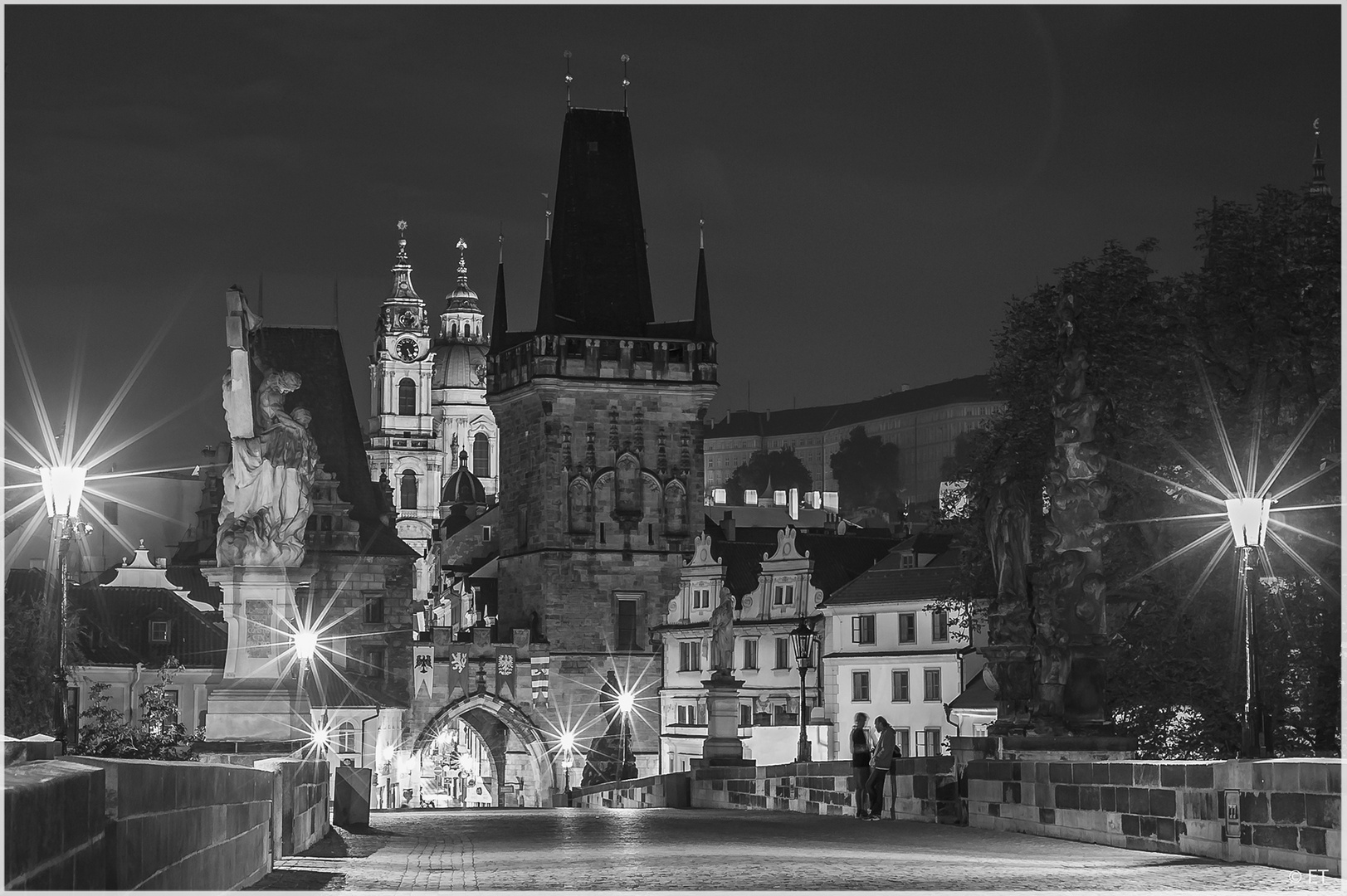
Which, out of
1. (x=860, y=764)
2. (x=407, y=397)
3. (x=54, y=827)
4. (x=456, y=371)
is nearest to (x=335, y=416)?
(x=860, y=764)

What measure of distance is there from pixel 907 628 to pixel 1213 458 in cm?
3673

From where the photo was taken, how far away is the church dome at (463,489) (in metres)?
160

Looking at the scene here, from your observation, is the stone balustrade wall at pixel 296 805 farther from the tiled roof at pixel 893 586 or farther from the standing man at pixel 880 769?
the tiled roof at pixel 893 586

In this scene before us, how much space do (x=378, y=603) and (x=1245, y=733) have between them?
67539 millimetres

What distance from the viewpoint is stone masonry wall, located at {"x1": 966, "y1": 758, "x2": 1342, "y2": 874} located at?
46.0 feet

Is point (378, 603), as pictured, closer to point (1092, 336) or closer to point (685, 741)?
point (685, 741)

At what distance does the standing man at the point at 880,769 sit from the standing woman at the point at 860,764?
0.07 metres

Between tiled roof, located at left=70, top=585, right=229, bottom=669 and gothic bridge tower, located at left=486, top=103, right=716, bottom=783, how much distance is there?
43.5ft

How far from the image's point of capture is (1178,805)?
16.4m

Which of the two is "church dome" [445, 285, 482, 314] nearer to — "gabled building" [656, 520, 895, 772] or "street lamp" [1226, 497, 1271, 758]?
"gabled building" [656, 520, 895, 772]

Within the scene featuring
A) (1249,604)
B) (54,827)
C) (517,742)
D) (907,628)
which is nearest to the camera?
(54,827)

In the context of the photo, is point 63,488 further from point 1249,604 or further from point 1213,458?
point 1213,458

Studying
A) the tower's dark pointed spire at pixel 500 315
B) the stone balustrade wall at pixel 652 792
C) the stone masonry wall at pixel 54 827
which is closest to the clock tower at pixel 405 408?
the tower's dark pointed spire at pixel 500 315

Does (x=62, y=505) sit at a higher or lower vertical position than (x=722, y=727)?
higher
